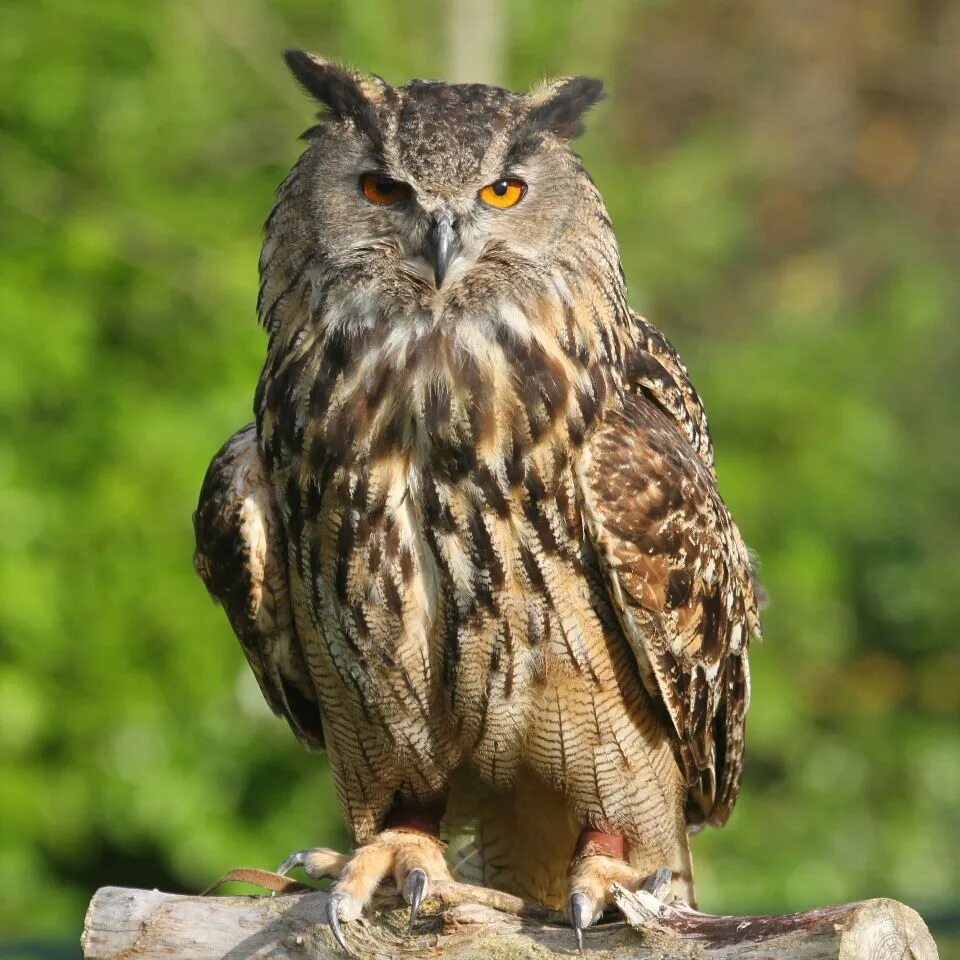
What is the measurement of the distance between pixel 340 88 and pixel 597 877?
1.45m

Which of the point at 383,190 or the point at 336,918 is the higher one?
the point at 383,190

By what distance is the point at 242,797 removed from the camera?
538 centimetres

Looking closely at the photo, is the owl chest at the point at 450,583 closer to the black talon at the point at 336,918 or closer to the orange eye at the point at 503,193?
the black talon at the point at 336,918

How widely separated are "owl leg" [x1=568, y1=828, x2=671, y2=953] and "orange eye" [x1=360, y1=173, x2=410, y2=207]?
1.20 metres

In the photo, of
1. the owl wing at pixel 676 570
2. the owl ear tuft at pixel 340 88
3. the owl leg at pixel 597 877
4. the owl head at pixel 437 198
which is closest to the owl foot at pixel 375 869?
the owl leg at pixel 597 877

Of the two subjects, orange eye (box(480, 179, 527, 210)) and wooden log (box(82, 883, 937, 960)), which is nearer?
wooden log (box(82, 883, 937, 960))

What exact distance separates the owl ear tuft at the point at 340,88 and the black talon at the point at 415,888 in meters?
1.27

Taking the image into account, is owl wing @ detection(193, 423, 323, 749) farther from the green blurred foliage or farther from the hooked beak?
the green blurred foliage

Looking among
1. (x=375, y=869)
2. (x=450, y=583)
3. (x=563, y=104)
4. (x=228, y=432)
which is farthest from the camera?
(x=228, y=432)

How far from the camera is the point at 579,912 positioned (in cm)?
250

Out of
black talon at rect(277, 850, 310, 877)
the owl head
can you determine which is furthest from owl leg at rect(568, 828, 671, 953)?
the owl head

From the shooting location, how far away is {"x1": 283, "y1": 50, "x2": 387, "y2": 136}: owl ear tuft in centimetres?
274

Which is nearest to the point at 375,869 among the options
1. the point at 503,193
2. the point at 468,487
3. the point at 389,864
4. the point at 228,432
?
the point at 389,864

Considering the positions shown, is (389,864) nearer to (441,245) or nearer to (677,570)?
(677,570)
